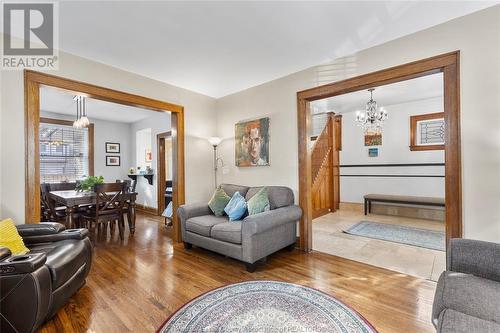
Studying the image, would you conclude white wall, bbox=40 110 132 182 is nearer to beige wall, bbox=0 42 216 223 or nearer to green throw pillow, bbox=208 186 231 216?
beige wall, bbox=0 42 216 223

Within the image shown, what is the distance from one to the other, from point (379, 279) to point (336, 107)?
4081 millimetres

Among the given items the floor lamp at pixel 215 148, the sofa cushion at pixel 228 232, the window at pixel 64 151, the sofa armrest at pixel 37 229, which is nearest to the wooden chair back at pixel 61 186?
the window at pixel 64 151

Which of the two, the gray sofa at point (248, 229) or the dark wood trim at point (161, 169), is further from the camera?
the dark wood trim at point (161, 169)

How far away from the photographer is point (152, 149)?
5922 millimetres

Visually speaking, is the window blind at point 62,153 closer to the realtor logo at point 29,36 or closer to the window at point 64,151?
the window at point 64,151

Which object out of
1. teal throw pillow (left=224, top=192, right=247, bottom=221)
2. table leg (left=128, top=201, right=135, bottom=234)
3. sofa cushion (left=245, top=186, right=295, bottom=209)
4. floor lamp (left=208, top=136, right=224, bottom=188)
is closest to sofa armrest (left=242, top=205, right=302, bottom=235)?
sofa cushion (left=245, top=186, right=295, bottom=209)

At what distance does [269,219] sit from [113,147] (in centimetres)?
562

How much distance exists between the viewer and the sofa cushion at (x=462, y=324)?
965mm

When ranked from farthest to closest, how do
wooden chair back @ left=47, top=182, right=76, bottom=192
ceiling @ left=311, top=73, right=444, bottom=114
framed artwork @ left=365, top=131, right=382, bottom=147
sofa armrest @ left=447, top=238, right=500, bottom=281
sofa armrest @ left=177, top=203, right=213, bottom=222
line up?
framed artwork @ left=365, top=131, right=382, bottom=147 < wooden chair back @ left=47, top=182, right=76, bottom=192 < ceiling @ left=311, top=73, right=444, bottom=114 < sofa armrest @ left=177, top=203, right=213, bottom=222 < sofa armrest @ left=447, top=238, right=500, bottom=281

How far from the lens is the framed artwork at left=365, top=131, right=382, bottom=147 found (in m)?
5.72

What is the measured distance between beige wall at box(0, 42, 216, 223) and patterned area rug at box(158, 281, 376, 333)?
206 cm

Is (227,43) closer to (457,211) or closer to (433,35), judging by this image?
(433,35)

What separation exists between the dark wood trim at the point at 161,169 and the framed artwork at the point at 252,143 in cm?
229

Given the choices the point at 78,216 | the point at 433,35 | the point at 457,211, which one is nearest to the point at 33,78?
the point at 78,216
